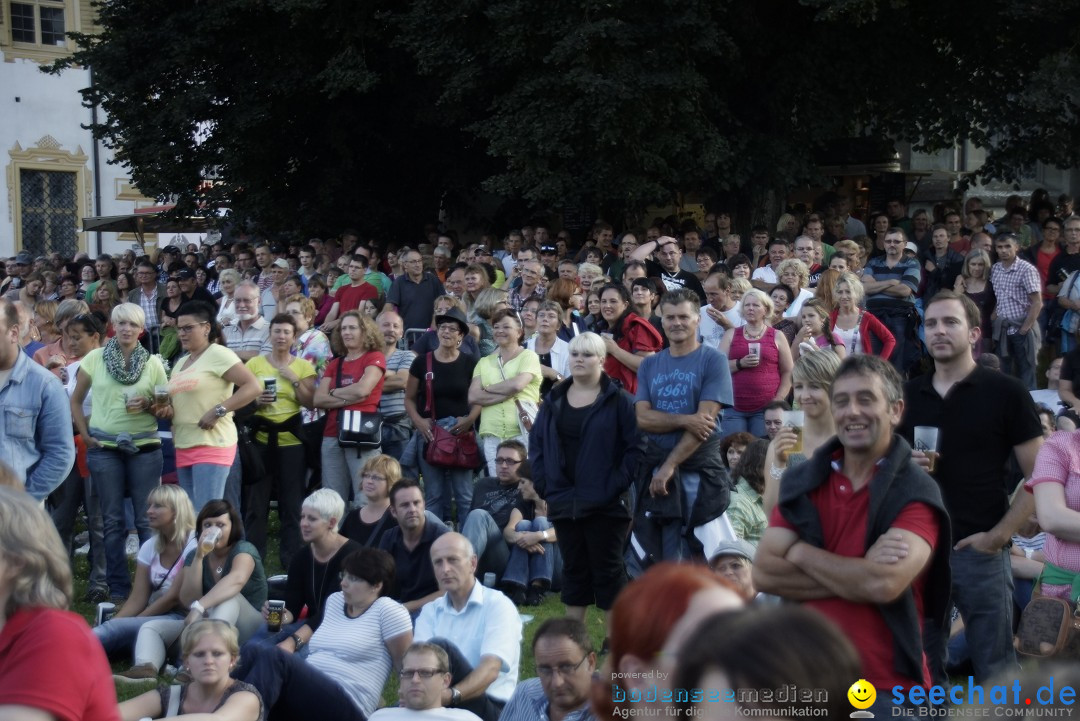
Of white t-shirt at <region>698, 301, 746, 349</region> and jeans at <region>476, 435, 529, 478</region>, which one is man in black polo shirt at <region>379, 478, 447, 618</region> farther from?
white t-shirt at <region>698, 301, 746, 349</region>

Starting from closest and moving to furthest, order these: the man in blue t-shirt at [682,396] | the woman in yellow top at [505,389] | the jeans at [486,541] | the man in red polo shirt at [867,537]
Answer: the man in red polo shirt at [867,537]
the man in blue t-shirt at [682,396]
the jeans at [486,541]
the woman in yellow top at [505,389]

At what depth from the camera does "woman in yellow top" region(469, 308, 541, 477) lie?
9148mm

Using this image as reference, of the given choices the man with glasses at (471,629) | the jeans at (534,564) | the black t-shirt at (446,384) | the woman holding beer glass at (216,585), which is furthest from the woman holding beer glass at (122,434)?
the man with glasses at (471,629)

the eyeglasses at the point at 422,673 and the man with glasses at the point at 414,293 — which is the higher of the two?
the man with glasses at the point at 414,293

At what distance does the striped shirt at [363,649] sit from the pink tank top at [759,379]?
11.5 ft

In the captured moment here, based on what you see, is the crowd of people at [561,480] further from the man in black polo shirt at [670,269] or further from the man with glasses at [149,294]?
the man with glasses at [149,294]

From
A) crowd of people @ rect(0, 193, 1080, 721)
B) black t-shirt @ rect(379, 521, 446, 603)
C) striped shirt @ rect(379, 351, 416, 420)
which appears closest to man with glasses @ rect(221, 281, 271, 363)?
crowd of people @ rect(0, 193, 1080, 721)

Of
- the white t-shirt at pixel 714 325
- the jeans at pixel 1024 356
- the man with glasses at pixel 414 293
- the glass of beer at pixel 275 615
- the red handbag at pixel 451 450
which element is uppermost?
the man with glasses at pixel 414 293

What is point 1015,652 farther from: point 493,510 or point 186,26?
point 186,26

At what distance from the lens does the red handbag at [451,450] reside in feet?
30.6

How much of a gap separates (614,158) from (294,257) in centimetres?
517

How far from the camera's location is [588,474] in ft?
22.9

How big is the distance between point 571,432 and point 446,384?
8.55 ft

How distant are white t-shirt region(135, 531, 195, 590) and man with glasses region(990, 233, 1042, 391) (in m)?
7.74
